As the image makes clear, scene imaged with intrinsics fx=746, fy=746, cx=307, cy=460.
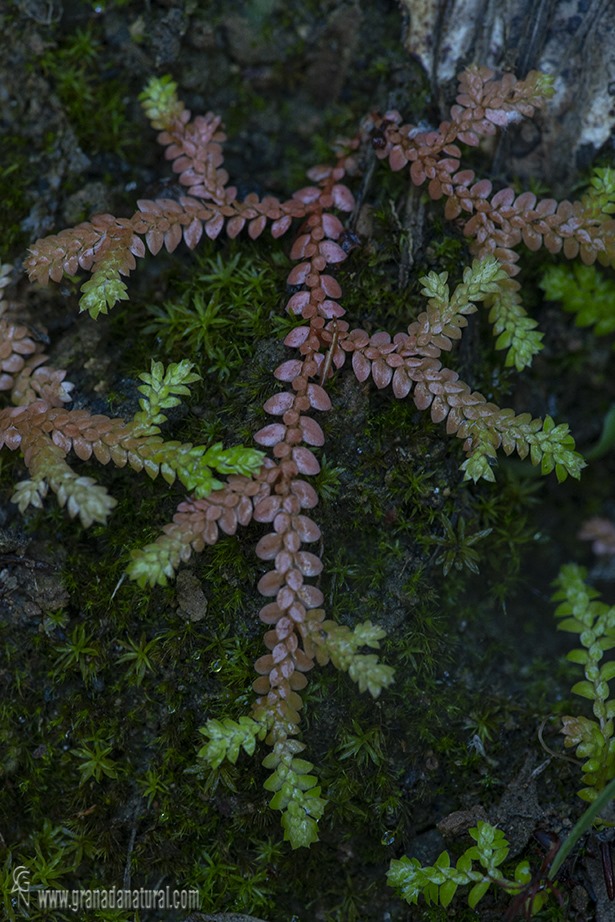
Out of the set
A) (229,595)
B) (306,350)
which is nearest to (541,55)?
(306,350)

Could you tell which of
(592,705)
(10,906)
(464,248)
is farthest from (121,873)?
(464,248)

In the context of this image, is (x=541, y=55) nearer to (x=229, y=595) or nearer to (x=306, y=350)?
(x=306, y=350)

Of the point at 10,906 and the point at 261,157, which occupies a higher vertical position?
the point at 261,157

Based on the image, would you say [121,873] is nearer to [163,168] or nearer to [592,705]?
[592,705]

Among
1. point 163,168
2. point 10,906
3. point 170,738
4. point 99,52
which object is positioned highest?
point 99,52

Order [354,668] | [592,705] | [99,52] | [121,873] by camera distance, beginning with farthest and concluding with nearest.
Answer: [99,52] < [592,705] < [121,873] < [354,668]
